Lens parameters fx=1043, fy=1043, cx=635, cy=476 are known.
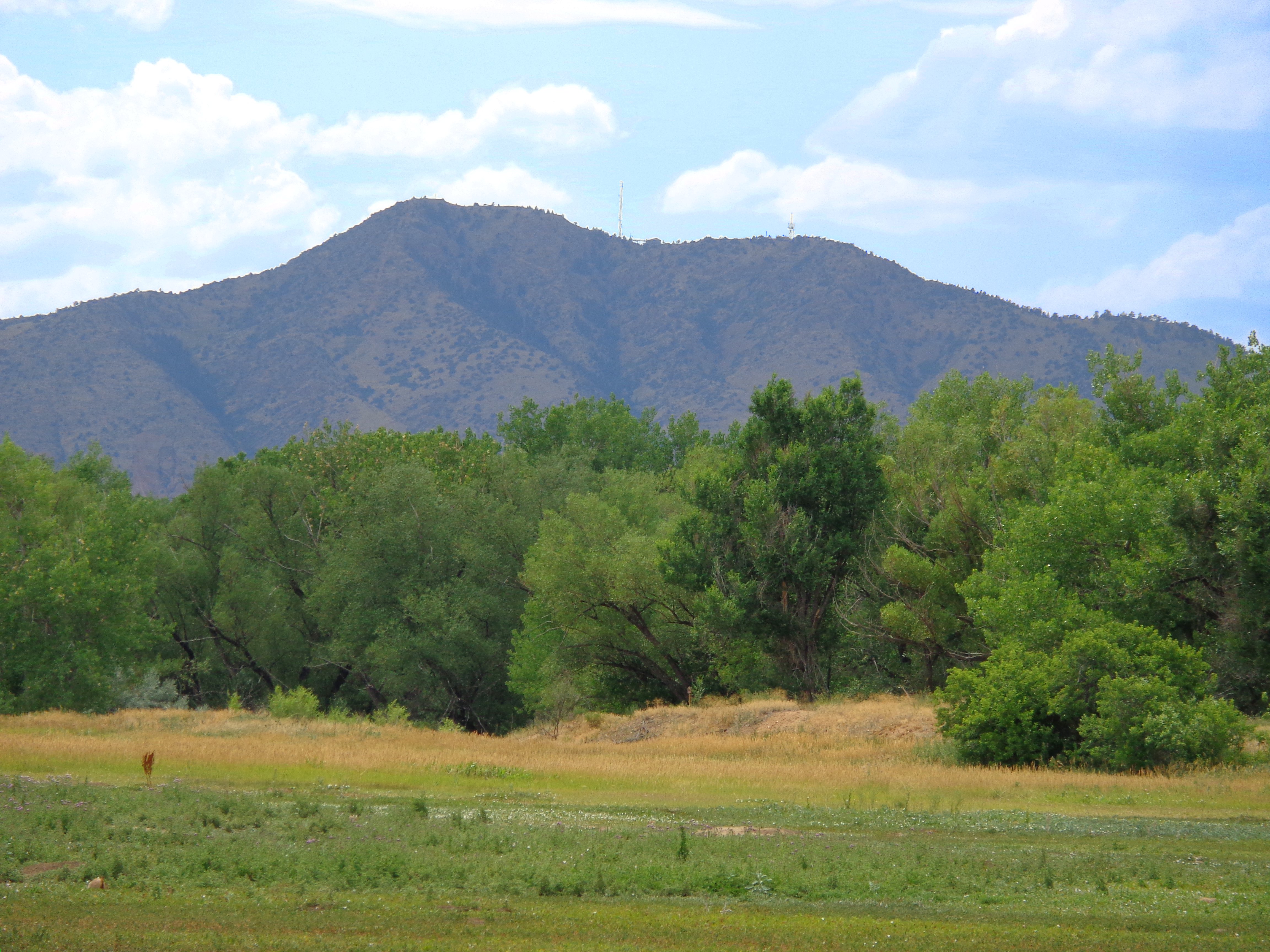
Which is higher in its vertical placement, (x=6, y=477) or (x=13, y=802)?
(x=6, y=477)

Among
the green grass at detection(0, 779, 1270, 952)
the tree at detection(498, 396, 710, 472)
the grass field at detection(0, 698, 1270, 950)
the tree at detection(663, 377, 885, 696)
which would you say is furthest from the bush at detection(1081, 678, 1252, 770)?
the tree at detection(498, 396, 710, 472)

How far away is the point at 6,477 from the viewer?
51.7 meters

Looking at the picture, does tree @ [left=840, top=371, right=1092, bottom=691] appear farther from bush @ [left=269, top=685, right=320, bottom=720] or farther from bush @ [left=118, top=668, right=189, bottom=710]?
bush @ [left=118, top=668, right=189, bottom=710]

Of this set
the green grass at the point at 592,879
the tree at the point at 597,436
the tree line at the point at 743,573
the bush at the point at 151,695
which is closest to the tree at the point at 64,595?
the tree line at the point at 743,573

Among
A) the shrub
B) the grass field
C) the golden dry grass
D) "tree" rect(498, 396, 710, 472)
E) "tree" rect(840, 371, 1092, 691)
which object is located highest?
"tree" rect(498, 396, 710, 472)

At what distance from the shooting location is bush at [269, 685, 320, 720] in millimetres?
40188

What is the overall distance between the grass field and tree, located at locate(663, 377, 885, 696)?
14993 millimetres

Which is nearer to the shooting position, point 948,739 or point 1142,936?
point 1142,936

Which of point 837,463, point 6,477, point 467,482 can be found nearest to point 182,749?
point 837,463

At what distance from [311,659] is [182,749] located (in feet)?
126

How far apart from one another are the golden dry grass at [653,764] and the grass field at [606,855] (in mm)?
161

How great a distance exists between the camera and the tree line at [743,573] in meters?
27.7

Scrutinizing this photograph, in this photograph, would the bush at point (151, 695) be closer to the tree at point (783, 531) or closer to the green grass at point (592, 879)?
the tree at point (783, 531)

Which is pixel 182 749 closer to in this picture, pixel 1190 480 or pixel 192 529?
pixel 1190 480
